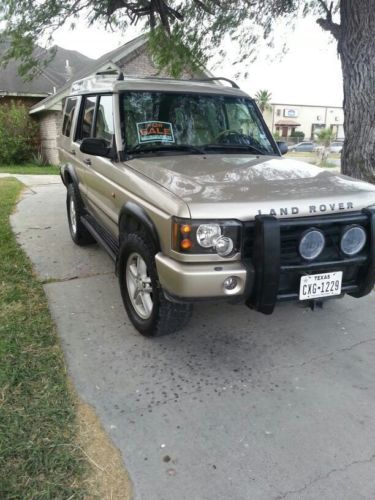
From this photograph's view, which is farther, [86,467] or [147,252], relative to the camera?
[147,252]

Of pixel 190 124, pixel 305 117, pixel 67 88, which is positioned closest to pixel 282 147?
pixel 190 124

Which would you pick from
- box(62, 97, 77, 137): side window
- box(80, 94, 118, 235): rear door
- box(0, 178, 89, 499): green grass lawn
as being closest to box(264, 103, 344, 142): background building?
box(62, 97, 77, 137): side window

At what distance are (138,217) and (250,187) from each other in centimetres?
85

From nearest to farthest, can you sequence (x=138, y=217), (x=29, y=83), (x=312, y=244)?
→ (x=312, y=244), (x=138, y=217), (x=29, y=83)

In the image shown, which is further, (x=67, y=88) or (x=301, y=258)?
(x=67, y=88)

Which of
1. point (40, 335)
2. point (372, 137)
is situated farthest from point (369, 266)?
point (372, 137)

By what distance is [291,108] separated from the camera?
71.7 meters

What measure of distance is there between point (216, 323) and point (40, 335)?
1514mm

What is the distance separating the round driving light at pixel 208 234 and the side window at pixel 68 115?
3.73 m

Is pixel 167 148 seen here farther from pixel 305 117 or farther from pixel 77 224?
pixel 305 117

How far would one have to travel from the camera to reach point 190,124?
3.99m

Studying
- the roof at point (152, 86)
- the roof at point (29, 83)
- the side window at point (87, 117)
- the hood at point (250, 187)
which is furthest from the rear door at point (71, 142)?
the roof at point (29, 83)

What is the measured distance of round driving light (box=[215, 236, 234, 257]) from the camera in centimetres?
257

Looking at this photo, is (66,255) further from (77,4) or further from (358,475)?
(77,4)
